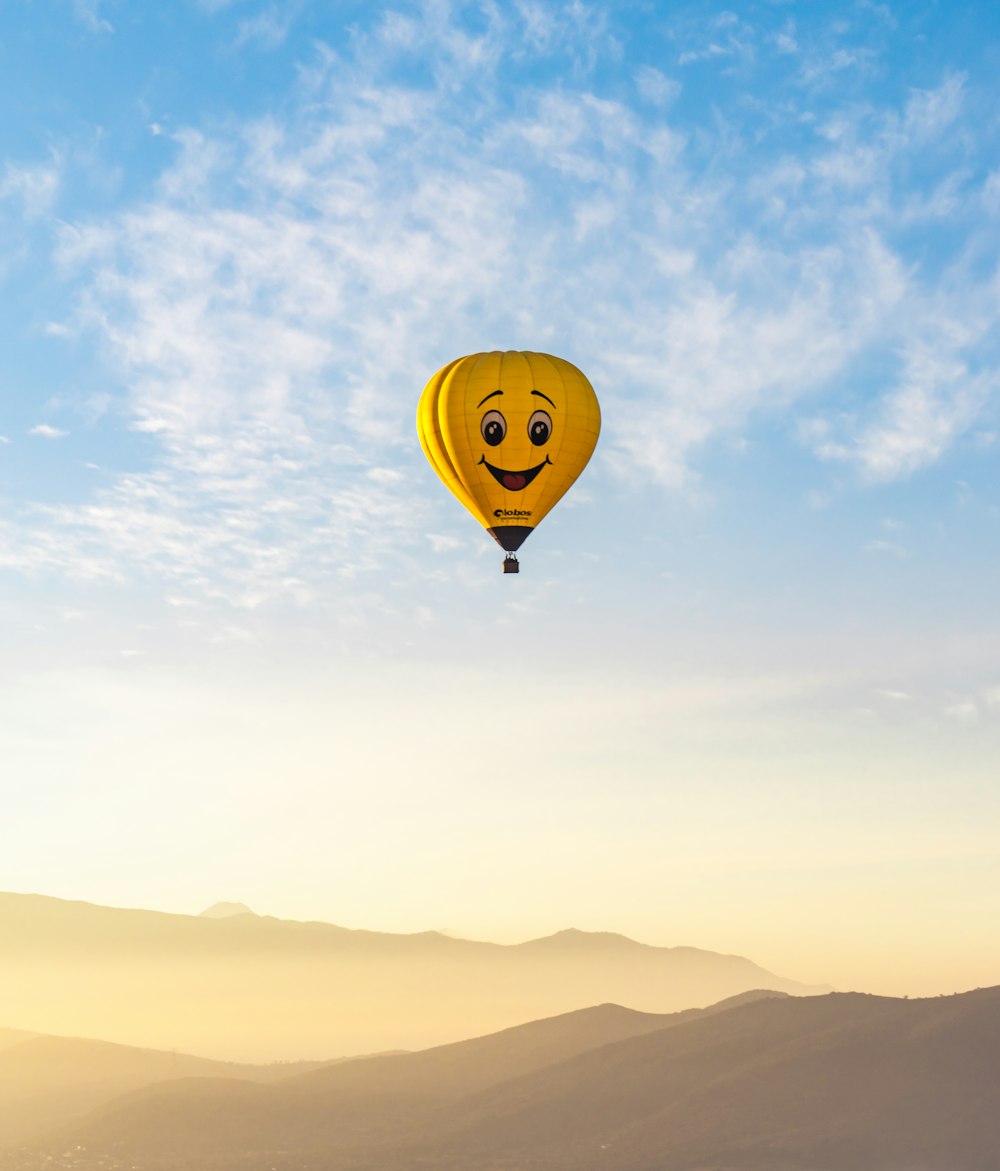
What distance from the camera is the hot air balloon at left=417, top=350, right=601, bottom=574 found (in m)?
66.5

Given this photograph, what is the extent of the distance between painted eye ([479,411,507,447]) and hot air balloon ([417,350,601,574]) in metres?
0.05

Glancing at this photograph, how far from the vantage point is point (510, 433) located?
6656cm

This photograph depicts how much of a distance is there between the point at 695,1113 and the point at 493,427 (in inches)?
4366

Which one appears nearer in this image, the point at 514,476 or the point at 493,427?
the point at 493,427

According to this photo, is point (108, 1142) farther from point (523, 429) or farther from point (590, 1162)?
point (523, 429)

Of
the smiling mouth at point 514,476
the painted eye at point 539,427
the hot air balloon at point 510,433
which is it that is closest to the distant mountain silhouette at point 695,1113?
the hot air balloon at point 510,433

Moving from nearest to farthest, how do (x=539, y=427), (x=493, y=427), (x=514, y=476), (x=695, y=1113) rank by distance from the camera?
(x=493, y=427)
(x=539, y=427)
(x=514, y=476)
(x=695, y=1113)

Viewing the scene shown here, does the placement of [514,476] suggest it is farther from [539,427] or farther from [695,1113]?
[695,1113]

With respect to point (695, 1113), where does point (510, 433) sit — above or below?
above

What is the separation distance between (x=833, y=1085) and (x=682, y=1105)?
18098 mm

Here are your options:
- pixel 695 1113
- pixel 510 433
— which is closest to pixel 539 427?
pixel 510 433

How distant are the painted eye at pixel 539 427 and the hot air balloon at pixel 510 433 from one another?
5 centimetres

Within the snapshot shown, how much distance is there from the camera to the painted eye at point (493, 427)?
66.4 meters

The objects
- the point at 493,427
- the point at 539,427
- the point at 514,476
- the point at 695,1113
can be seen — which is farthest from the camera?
the point at 695,1113
